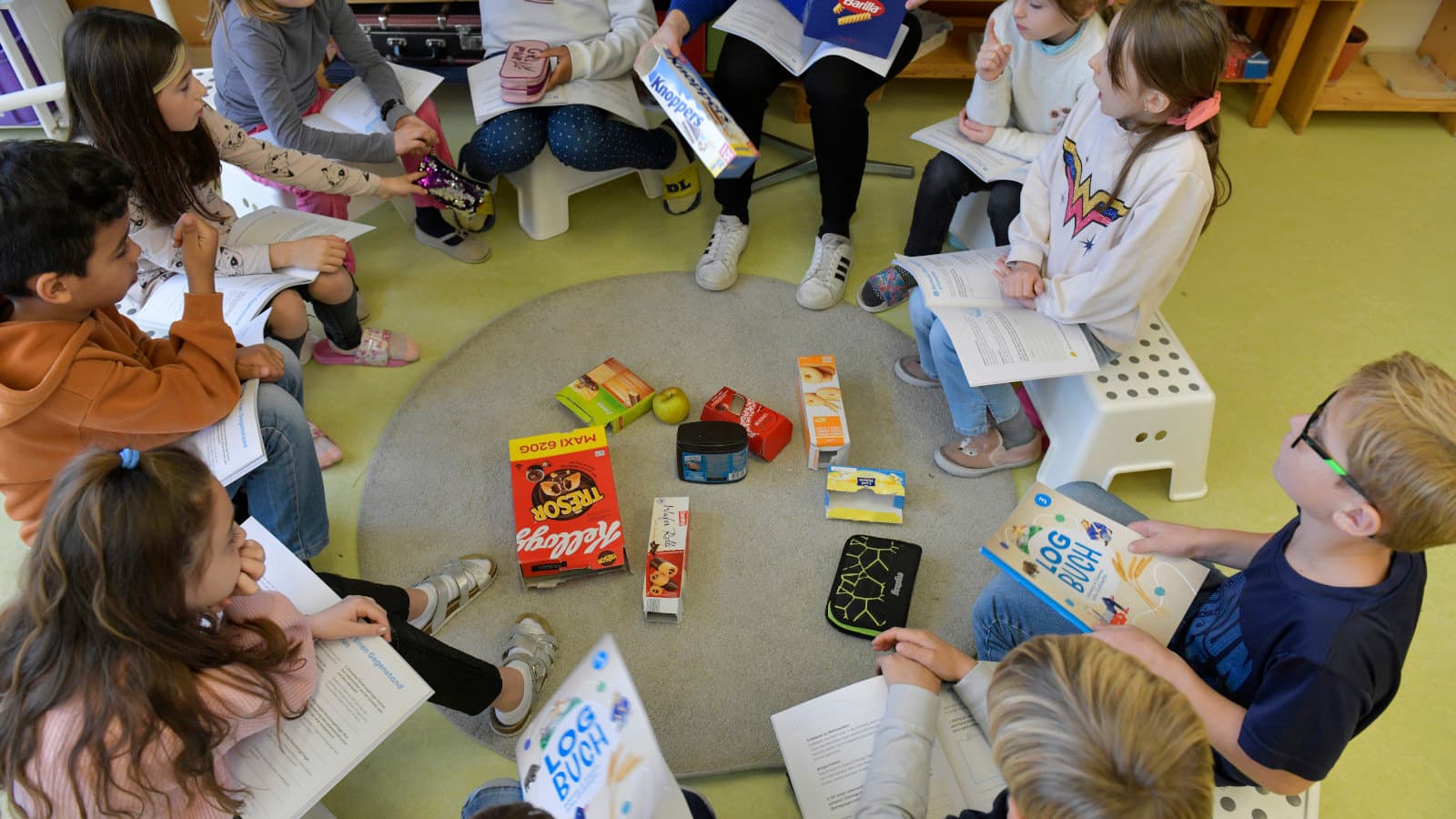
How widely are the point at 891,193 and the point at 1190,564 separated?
1644 millimetres

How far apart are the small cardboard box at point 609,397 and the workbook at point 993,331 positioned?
67 cm

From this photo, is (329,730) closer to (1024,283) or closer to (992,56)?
(1024,283)

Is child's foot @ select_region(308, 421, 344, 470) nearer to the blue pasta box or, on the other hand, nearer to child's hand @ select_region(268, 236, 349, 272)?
child's hand @ select_region(268, 236, 349, 272)

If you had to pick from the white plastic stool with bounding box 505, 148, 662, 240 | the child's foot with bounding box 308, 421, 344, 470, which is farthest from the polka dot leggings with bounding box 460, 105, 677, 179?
the child's foot with bounding box 308, 421, 344, 470

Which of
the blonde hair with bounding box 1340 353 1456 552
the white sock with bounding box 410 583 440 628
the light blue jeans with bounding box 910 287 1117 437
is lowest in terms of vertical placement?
the white sock with bounding box 410 583 440 628

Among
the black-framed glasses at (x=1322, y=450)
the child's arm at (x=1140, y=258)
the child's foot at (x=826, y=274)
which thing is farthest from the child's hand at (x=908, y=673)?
the child's foot at (x=826, y=274)

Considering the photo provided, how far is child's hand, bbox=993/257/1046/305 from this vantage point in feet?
6.24

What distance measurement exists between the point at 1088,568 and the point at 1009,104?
1.26 metres

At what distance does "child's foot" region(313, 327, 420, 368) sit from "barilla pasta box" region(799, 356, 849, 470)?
970 mm

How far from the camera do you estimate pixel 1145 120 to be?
168cm

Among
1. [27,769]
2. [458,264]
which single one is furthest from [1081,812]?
[458,264]

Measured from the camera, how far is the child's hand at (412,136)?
2.29m

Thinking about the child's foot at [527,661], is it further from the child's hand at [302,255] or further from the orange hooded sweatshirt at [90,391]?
the child's hand at [302,255]

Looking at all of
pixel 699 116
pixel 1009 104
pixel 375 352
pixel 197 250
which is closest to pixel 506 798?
pixel 197 250
